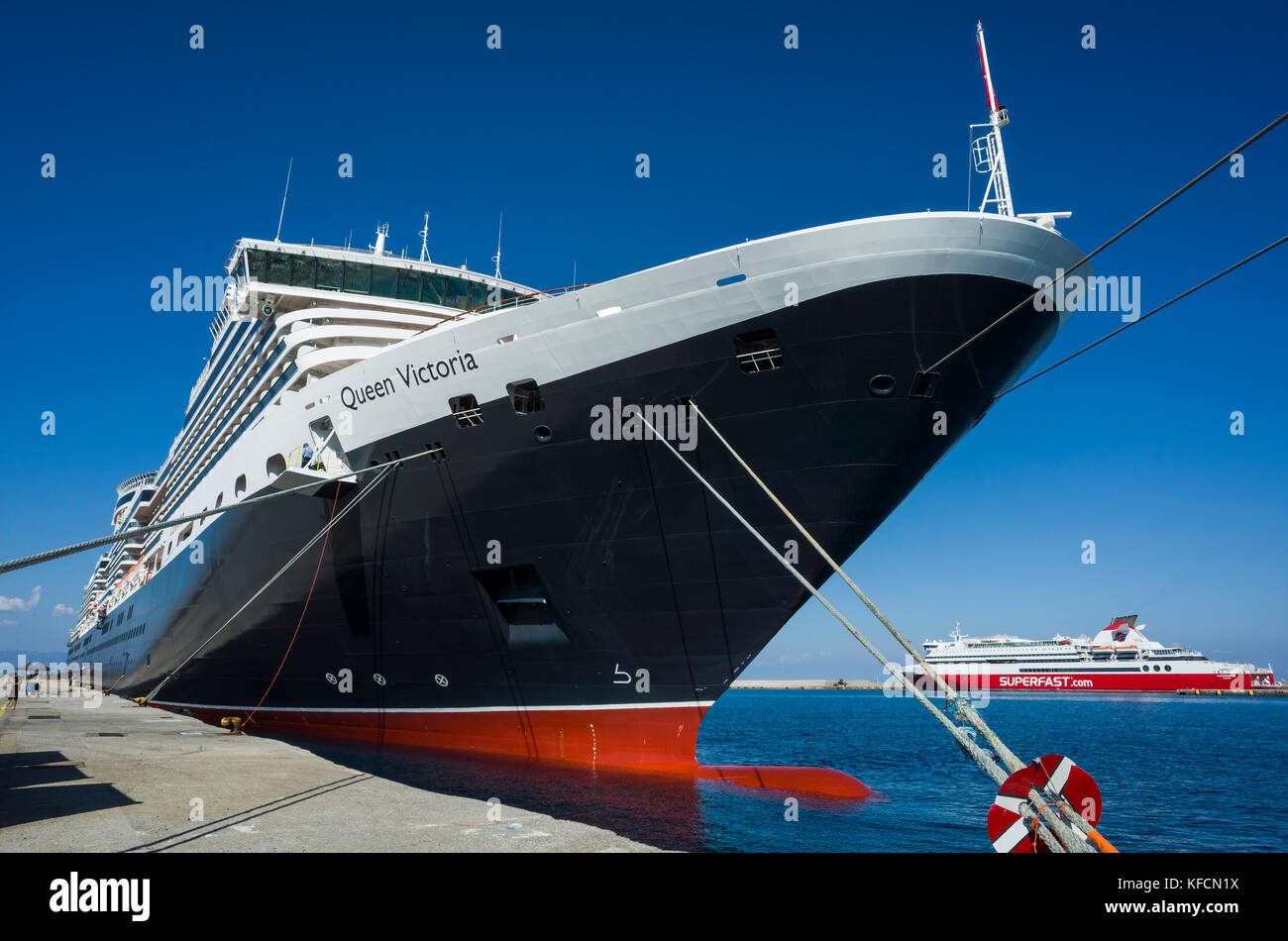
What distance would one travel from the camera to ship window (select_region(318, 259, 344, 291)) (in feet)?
56.4

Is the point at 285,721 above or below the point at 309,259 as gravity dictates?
below

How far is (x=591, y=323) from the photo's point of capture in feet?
33.6

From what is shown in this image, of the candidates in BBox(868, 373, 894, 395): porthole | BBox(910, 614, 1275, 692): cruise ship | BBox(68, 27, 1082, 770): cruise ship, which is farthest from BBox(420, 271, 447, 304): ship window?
BBox(910, 614, 1275, 692): cruise ship

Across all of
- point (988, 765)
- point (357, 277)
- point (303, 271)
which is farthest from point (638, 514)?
point (303, 271)

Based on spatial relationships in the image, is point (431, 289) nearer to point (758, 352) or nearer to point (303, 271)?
point (303, 271)

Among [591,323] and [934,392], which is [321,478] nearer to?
[591,323]

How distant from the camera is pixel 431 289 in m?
17.7

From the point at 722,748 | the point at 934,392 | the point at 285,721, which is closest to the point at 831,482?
the point at 934,392

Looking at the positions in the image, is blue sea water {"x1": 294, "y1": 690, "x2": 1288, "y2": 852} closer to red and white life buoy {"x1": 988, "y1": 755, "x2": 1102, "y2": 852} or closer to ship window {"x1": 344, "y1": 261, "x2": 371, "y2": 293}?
red and white life buoy {"x1": 988, "y1": 755, "x2": 1102, "y2": 852}

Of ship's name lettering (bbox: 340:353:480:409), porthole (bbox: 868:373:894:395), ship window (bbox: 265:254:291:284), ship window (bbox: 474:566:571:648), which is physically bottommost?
ship window (bbox: 474:566:571:648)

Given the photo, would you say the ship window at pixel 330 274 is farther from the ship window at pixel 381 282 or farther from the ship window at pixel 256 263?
the ship window at pixel 256 263

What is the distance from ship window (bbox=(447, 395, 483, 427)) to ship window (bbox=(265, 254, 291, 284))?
28.3 ft

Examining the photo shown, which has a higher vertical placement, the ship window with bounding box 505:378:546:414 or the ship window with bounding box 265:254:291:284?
the ship window with bounding box 265:254:291:284
